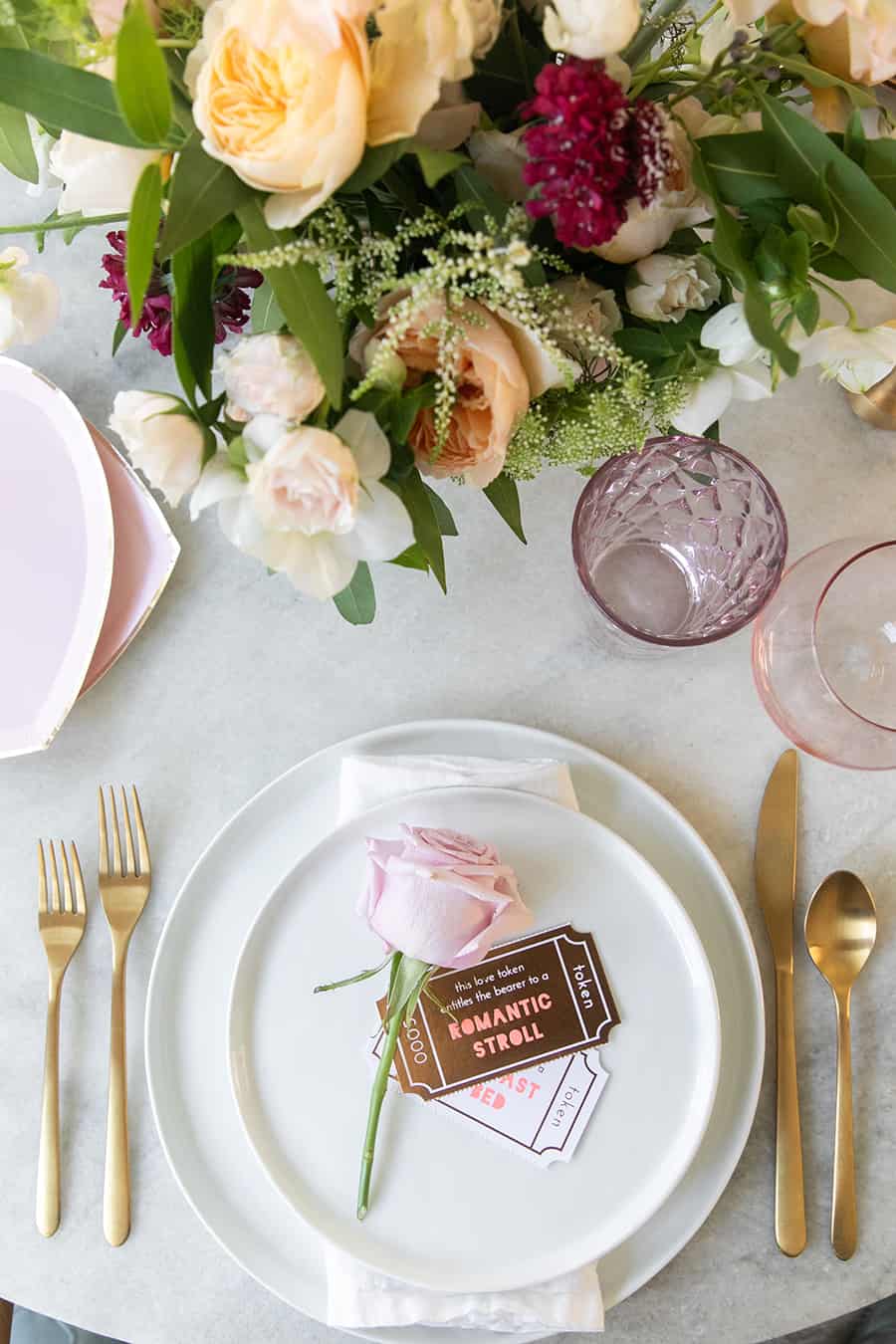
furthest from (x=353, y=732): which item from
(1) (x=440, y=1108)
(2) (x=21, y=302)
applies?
(2) (x=21, y=302)

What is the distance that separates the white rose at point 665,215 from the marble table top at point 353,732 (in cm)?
37

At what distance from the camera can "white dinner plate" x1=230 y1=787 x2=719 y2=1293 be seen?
75cm

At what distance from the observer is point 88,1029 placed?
0.84m

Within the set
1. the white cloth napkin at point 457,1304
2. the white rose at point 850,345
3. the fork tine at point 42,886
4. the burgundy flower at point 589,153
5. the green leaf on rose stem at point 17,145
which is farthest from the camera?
the fork tine at point 42,886

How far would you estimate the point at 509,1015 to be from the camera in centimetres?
78

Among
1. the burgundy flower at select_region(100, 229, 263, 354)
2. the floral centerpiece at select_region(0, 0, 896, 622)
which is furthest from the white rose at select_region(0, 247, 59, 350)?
the floral centerpiece at select_region(0, 0, 896, 622)

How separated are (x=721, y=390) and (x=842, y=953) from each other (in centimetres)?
51

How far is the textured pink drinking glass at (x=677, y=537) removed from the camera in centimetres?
80

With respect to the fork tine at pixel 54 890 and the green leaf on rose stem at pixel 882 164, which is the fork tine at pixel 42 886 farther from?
the green leaf on rose stem at pixel 882 164

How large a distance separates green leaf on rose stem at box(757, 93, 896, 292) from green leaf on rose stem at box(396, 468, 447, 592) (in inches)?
9.4

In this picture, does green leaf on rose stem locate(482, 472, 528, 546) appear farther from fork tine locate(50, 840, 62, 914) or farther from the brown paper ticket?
fork tine locate(50, 840, 62, 914)

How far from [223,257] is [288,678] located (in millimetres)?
461

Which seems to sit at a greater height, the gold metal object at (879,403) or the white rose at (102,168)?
the white rose at (102,168)

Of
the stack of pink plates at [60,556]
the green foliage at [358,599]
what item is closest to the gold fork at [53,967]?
the stack of pink plates at [60,556]
